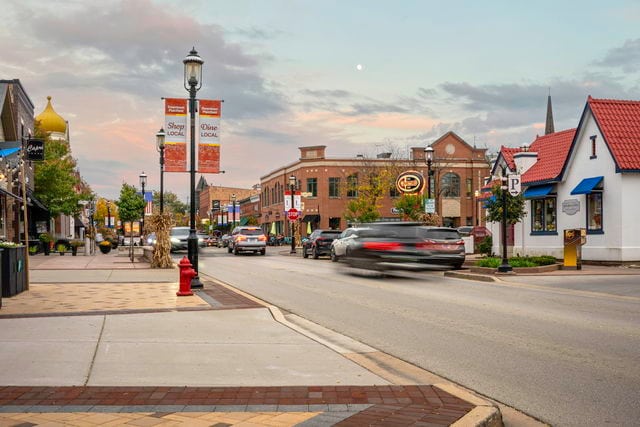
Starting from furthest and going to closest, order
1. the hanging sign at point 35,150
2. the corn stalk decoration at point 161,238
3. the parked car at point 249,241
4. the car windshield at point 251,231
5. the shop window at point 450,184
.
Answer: the shop window at point 450,184
the car windshield at point 251,231
the parked car at point 249,241
the corn stalk decoration at point 161,238
the hanging sign at point 35,150

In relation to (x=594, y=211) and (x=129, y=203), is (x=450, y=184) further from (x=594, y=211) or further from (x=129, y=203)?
(x=594, y=211)

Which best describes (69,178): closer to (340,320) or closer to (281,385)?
(340,320)

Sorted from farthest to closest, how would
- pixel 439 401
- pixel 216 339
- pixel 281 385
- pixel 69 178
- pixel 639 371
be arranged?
pixel 69 178 < pixel 216 339 < pixel 639 371 < pixel 281 385 < pixel 439 401

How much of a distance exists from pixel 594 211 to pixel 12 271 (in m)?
24.0

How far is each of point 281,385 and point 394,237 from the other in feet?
49.1

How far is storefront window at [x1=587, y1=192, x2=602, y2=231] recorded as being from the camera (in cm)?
2820

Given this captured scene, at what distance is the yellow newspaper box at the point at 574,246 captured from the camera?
954 inches

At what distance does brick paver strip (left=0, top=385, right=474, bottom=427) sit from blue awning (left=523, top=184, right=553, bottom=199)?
2711 cm

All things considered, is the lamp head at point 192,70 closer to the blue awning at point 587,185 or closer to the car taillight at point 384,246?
the car taillight at point 384,246

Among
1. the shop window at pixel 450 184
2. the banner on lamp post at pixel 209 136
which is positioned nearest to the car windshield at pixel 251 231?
the banner on lamp post at pixel 209 136

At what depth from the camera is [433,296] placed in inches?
611

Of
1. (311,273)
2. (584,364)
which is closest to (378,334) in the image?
(584,364)

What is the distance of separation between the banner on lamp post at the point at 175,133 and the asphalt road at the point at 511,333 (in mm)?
4062

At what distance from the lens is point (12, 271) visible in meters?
13.7
